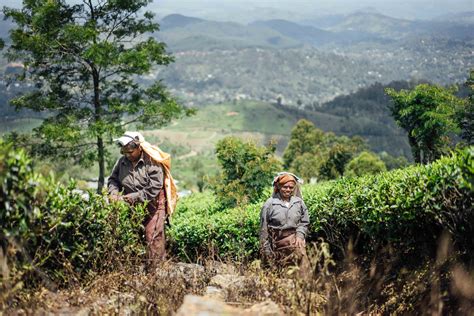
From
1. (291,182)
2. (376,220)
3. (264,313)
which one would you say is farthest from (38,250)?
(376,220)

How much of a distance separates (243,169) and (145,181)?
19.3ft

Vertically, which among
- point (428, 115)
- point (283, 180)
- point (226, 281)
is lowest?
point (226, 281)

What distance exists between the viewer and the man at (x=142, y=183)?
19.3ft

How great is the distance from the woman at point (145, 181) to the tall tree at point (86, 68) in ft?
23.8

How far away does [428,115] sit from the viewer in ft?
63.6

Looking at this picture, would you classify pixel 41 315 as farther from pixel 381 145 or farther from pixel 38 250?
pixel 381 145

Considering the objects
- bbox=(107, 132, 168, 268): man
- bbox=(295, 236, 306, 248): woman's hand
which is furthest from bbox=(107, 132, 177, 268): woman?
bbox=(295, 236, 306, 248): woman's hand

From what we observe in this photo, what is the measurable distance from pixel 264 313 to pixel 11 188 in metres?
2.18

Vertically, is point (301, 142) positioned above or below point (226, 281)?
below

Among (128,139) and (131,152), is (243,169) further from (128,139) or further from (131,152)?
(128,139)

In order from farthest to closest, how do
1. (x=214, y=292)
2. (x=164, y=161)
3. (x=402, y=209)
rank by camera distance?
(x=164, y=161) → (x=402, y=209) → (x=214, y=292)

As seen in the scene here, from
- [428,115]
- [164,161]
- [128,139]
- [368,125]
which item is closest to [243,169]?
Result: [164,161]

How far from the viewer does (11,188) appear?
3.39 metres

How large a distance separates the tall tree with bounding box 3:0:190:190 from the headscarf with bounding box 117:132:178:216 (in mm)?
7189
